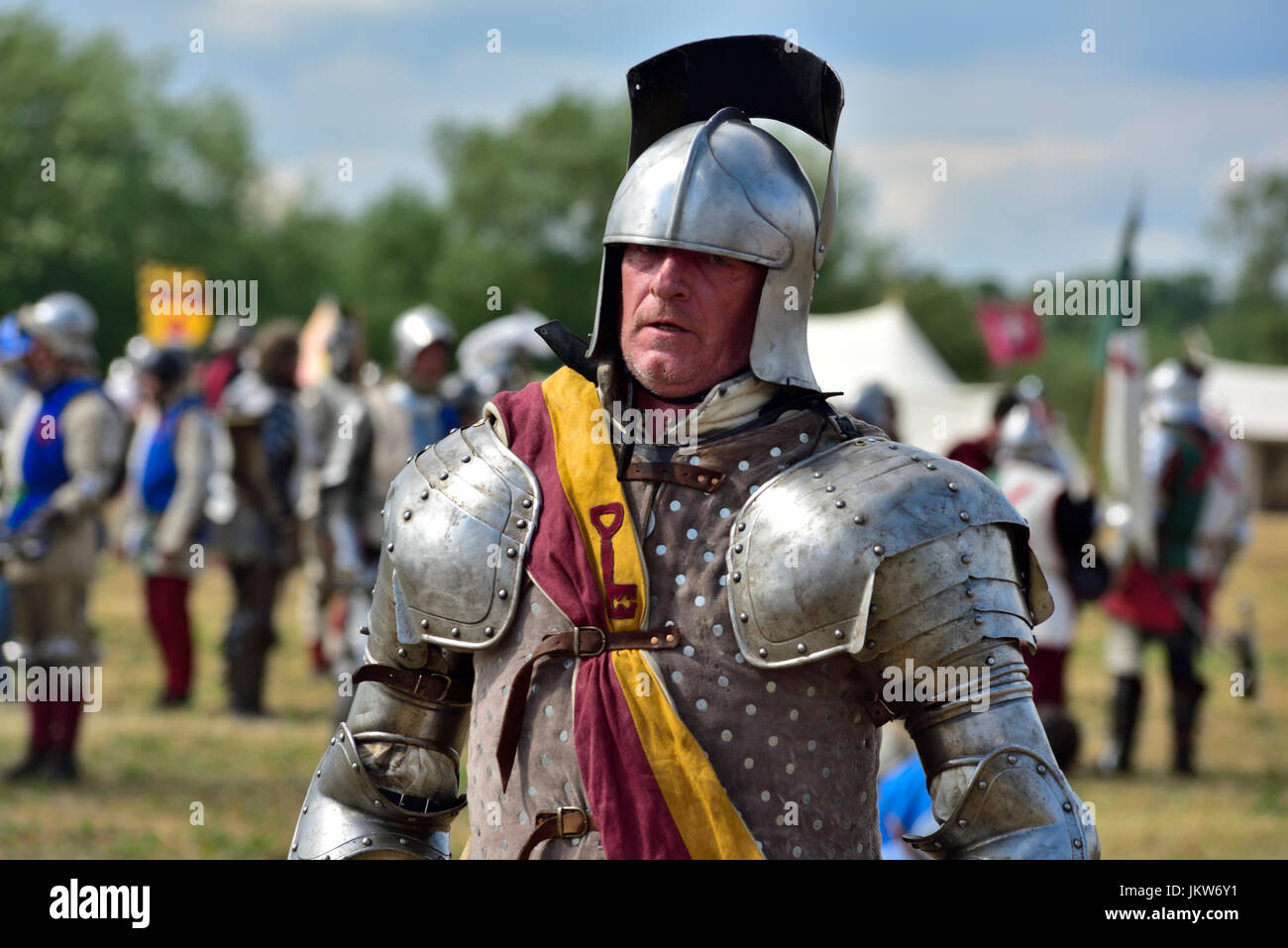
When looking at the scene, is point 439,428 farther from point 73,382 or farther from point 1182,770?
point 1182,770

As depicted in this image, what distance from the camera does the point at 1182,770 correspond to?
10633 millimetres

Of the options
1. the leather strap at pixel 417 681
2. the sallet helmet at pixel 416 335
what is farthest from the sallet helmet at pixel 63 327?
the leather strap at pixel 417 681

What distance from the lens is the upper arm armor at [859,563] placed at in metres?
2.84

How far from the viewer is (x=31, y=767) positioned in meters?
9.07

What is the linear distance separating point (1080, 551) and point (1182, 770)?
2.06m

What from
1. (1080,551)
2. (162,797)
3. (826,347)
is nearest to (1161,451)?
(1080,551)

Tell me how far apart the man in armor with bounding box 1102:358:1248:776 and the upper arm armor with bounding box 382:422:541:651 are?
324 inches

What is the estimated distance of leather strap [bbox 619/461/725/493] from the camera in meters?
3.00

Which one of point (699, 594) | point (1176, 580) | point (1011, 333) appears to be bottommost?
point (1176, 580)

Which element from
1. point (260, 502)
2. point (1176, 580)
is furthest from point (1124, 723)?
point (260, 502)

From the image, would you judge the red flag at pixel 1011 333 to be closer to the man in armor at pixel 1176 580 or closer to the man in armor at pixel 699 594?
the man in armor at pixel 1176 580

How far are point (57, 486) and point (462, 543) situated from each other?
6.25 m

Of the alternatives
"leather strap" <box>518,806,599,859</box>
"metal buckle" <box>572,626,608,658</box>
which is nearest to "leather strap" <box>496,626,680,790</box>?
"metal buckle" <box>572,626,608,658</box>
